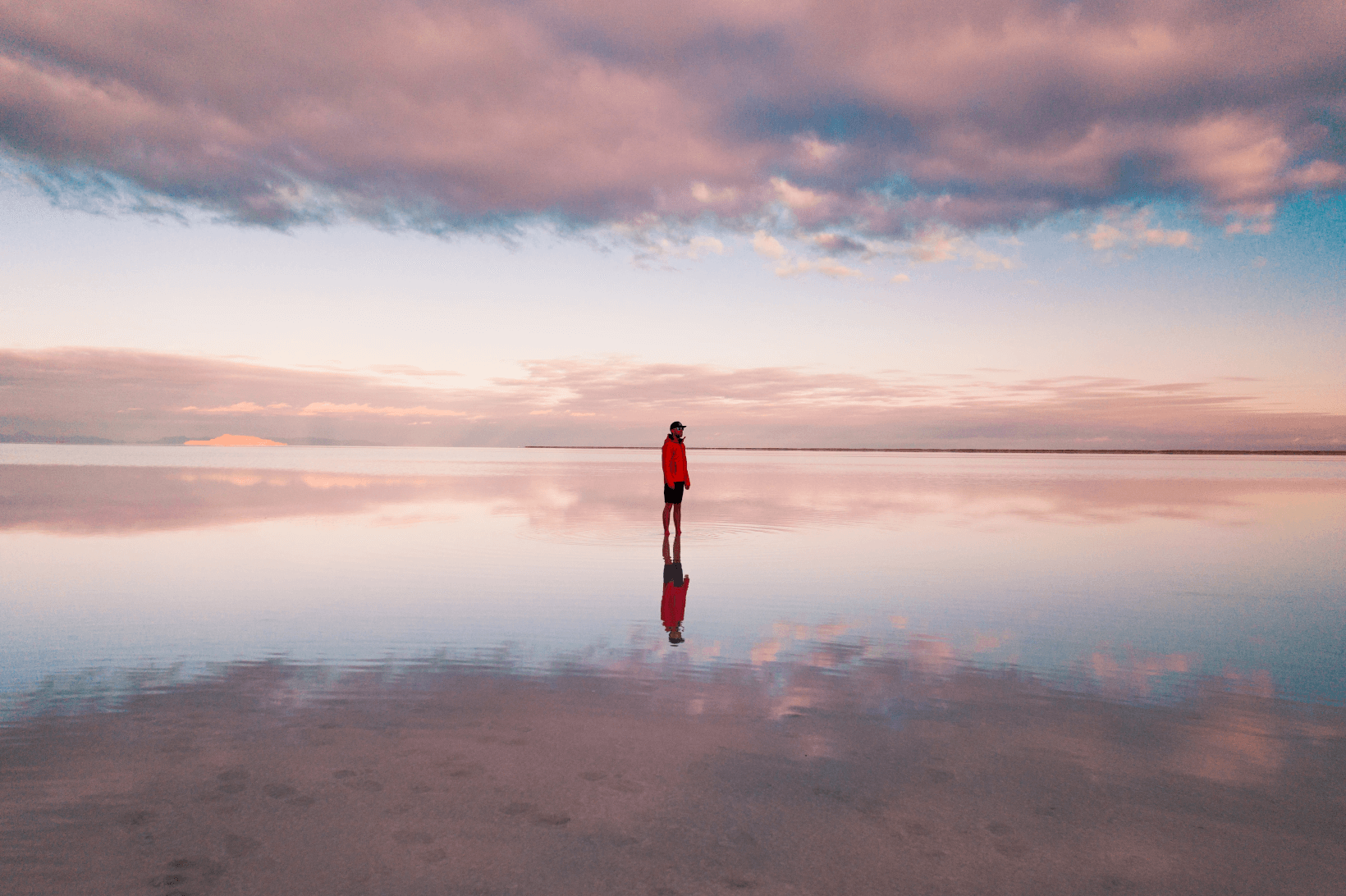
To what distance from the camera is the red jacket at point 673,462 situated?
17.1m

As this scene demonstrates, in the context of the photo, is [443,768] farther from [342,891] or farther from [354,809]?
[342,891]

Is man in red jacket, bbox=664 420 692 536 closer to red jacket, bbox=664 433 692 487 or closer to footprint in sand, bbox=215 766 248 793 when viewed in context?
red jacket, bbox=664 433 692 487

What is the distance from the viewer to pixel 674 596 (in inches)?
412

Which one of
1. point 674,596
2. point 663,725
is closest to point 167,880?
point 663,725

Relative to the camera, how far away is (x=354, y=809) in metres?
4.18

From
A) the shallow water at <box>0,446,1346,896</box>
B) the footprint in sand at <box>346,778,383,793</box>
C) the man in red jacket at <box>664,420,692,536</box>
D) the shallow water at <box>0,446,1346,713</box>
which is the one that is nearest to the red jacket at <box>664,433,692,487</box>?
the man in red jacket at <box>664,420,692,536</box>

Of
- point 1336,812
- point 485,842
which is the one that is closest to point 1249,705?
point 1336,812

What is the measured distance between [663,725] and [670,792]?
1.10 m

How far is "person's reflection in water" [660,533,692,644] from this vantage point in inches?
338

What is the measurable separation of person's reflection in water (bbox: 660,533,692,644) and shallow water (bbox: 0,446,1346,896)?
0.14 meters

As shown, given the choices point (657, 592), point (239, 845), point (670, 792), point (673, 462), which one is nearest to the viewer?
point (239, 845)

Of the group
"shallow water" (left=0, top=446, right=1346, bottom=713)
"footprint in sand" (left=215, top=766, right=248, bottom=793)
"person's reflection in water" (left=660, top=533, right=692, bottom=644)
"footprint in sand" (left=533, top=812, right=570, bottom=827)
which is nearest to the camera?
"footprint in sand" (left=533, top=812, right=570, bottom=827)

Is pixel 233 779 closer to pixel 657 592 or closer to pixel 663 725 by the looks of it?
pixel 663 725

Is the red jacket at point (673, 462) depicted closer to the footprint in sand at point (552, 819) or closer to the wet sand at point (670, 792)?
the wet sand at point (670, 792)
